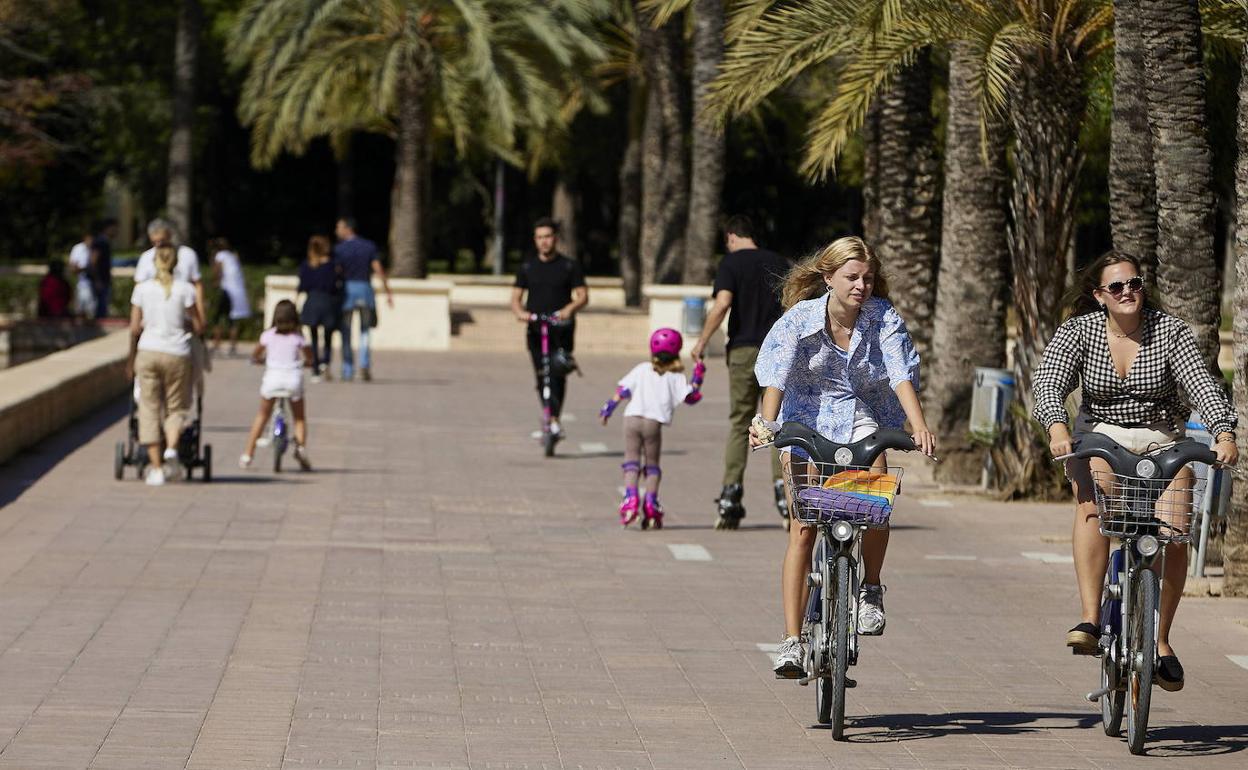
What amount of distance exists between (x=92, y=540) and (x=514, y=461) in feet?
17.6

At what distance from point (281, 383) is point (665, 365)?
3.42 metres

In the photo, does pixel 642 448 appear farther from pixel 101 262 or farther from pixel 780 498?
pixel 101 262

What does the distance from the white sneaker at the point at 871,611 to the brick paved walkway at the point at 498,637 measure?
1.17 ft

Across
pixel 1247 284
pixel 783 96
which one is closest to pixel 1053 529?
pixel 1247 284

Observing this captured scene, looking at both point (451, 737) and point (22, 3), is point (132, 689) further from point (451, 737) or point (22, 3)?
point (22, 3)

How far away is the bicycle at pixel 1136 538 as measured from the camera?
6.46 metres

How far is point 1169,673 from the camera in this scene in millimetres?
6664

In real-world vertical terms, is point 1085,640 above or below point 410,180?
below

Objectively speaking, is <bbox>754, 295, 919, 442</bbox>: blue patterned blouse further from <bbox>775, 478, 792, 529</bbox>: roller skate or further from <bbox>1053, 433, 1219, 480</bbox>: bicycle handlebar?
<bbox>775, 478, 792, 529</bbox>: roller skate

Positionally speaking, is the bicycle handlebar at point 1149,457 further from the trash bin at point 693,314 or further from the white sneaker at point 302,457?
the trash bin at point 693,314

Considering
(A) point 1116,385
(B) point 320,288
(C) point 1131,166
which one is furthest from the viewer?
(B) point 320,288

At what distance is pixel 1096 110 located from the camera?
1717cm

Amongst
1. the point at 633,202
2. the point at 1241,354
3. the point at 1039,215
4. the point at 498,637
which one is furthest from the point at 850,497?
the point at 633,202

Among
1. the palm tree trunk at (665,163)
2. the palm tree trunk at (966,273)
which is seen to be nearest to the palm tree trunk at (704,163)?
the palm tree trunk at (665,163)
